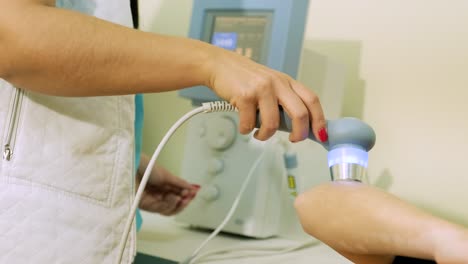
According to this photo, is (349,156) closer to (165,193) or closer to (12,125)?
(12,125)

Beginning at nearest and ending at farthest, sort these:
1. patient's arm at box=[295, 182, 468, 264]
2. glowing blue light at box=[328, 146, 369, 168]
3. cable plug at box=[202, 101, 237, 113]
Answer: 1. patient's arm at box=[295, 182, 468, 264]
2. glowing blue light at box=[328, 146, 369, 168]
3. cable plug at box=[202, 101, 237, 113]

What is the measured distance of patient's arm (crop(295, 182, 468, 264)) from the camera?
376mm

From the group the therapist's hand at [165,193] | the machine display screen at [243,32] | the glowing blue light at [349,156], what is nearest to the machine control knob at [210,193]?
the therapist's hand at [165,193]

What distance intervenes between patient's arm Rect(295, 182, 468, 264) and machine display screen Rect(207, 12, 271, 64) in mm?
508

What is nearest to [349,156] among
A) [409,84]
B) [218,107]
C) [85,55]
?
[218,107]

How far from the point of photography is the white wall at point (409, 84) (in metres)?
1.04

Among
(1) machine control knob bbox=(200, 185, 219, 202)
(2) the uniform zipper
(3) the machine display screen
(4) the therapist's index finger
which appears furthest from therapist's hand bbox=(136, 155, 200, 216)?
(4) the therapist's index finger

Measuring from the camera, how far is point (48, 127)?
0.68 metres

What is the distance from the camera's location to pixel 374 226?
42cm

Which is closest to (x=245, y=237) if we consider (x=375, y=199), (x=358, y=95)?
(x=358, y=95)

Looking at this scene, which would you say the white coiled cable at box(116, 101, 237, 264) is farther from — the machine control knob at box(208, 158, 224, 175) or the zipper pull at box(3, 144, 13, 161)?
the machine control knob at box(208, 158, 224, 175)

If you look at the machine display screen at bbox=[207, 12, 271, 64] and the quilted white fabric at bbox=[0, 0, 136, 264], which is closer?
the quilted white fabric at bbox=[0, 0, 136, 264]

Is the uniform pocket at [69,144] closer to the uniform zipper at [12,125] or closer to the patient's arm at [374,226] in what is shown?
the uniform zipper at [12,125]

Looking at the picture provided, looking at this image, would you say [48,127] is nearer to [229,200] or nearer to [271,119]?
[271,119]
